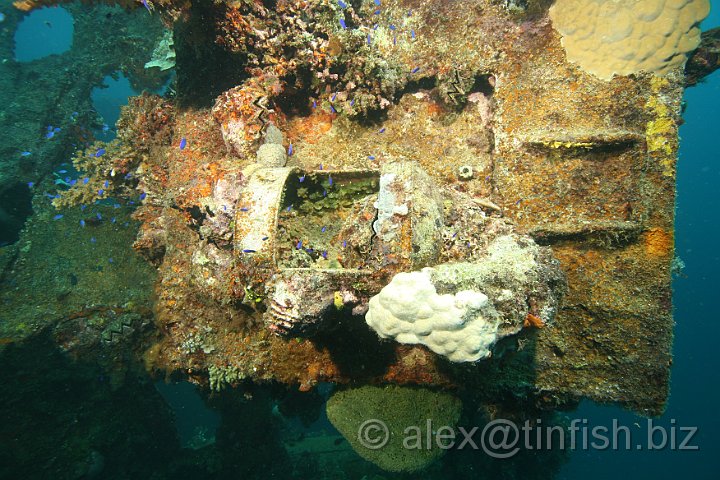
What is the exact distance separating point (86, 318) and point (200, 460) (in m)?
4.86

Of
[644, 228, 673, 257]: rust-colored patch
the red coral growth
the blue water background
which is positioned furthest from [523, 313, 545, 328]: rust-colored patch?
the blue water background

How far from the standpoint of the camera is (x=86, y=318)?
7148 mm

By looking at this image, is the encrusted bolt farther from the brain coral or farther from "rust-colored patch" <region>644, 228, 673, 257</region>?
"rust-colored patch" <region>644, 228, 673, 257</region>

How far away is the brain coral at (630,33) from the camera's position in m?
4.15

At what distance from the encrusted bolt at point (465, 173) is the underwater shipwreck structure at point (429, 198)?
30 millimetres

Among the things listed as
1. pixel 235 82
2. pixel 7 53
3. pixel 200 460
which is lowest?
pixel 200 460

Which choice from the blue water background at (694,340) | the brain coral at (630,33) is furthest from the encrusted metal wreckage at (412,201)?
the blue water background at (694,340)

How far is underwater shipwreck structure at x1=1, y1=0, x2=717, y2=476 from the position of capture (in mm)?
3164

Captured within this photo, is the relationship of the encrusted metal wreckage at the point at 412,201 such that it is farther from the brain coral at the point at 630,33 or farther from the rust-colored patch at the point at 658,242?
the brain coral at the point at 630,33

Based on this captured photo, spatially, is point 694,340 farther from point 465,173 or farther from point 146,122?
point 146,122

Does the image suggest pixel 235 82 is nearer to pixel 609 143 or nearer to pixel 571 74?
pixel 571 74

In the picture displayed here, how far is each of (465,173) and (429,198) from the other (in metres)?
1.78

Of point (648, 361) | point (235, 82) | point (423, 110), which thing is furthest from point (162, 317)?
point (648, 361)

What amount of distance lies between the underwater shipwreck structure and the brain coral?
2 centimetres
